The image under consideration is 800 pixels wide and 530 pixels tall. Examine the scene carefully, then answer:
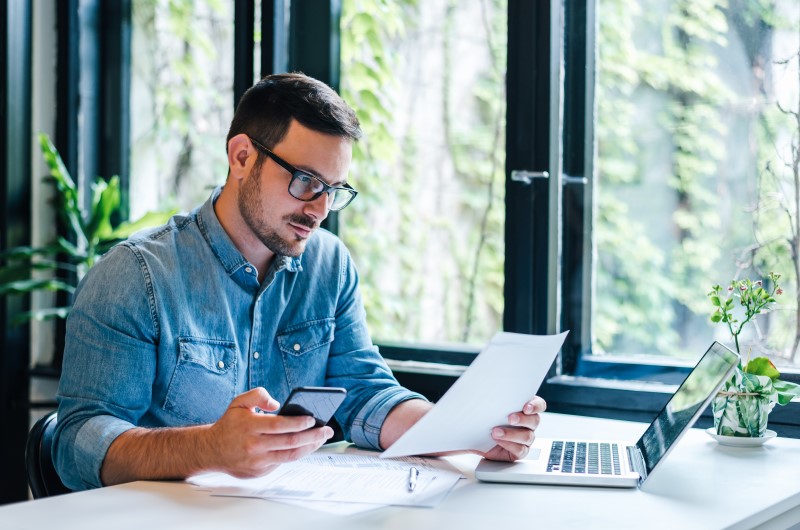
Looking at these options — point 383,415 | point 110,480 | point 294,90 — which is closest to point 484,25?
point 294,90

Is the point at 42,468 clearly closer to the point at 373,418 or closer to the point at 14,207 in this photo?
the point at 373,418

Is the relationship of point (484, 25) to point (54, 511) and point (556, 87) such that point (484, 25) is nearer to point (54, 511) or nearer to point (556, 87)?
point (556, 87)

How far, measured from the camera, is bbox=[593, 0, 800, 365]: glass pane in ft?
6.71

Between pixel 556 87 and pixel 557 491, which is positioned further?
pixel 556 87

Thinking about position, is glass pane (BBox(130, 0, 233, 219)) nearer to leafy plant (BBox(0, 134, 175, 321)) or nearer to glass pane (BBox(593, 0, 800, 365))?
leafy plant (BBox(0, 134, 175, 321))

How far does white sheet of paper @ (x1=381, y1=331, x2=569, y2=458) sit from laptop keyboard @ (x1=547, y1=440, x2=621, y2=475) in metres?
0.12

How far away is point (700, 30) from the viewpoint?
2145 mm

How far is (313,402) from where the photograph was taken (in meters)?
1.26

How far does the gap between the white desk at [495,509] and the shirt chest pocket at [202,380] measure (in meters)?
0.31

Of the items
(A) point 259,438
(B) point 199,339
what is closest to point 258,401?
(A) point 259,438

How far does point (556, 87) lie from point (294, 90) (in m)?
0.74

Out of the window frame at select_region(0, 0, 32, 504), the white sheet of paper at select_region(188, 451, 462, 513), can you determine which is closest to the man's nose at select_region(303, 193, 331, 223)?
the white sheet of paper at select_region(188, 451, 462, 513)

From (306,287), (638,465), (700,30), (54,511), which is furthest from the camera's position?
(700,30)

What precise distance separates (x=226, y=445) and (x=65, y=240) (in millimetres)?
2049
